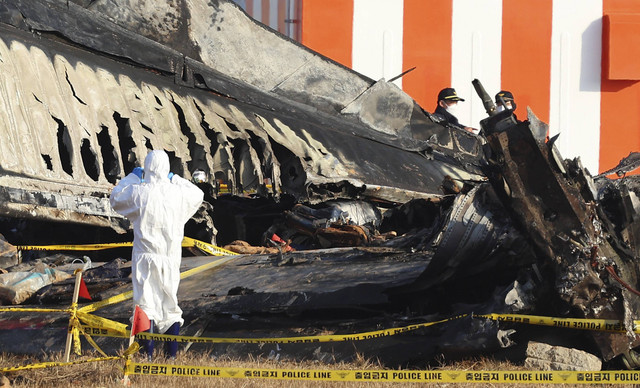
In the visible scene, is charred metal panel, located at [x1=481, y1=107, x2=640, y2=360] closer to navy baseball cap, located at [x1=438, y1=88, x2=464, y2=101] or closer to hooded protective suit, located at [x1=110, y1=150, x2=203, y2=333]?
hooded protective suit, located at [x1=110, y1=150, x2=203, y2=333]

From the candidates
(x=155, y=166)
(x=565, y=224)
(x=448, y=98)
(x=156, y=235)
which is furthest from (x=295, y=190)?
(x=565, y=224)

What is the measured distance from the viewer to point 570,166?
5.49m

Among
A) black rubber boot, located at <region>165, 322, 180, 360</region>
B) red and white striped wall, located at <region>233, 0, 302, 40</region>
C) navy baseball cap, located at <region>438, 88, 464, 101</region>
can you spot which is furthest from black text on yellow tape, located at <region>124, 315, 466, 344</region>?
red and white striped wall, located at <region>233, 0, 302, 40</region>

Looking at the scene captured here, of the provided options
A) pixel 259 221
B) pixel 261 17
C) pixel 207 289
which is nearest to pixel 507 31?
pixel 261 17

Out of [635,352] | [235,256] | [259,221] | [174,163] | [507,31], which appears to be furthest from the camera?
[507,31]

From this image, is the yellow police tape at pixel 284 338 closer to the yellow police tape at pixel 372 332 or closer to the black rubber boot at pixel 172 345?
the yellow police tape at pixel 372 332

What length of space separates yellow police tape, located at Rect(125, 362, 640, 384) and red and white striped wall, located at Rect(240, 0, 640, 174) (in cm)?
826

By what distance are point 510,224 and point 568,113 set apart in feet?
25.2

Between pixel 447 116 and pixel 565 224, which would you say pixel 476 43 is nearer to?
pixel 447 116

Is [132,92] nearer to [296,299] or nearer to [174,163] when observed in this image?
[174,163]

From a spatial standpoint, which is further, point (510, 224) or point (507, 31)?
point (507, 31)

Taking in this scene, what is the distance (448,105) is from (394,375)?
7.79 metres

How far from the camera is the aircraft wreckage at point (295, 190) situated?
545 cm

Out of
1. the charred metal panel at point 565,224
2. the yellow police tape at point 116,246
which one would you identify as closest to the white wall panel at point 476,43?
the yellow police tape at point 116,246
